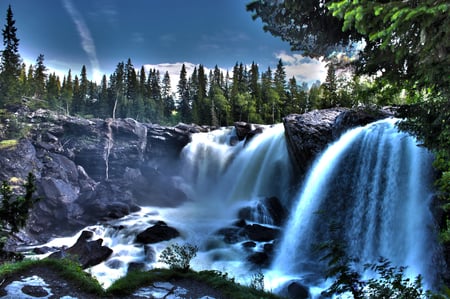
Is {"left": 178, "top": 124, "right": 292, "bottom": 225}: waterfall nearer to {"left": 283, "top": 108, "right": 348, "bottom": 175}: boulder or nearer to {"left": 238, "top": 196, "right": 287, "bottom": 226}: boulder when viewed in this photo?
{"left": 238, "top": 196, "right": 287, "bottom": 226}: boulder

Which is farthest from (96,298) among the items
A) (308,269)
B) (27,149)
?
(27,149)

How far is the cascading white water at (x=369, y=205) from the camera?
31.7ft

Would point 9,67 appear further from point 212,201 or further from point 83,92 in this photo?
point 212,201

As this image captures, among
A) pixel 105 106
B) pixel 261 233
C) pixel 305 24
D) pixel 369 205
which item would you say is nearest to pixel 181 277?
pixel 305 24

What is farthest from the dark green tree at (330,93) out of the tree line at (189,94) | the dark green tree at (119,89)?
the dark green tree at (119,89)

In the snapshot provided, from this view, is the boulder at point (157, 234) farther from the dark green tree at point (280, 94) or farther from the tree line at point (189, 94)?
the dark green tree at point (280, 94)

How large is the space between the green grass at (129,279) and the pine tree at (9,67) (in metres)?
33.9

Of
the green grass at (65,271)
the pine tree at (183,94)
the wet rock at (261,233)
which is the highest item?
the pine tree at (183,94)

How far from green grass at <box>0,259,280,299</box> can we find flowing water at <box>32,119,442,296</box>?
2.38 metres

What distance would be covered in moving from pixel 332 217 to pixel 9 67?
49761 millimetres

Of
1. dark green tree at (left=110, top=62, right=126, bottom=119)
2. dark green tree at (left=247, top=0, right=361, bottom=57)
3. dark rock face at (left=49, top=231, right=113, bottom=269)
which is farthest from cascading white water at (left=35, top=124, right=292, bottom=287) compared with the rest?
dark green tree at (left=110, top=62, right=126, bottom=119)

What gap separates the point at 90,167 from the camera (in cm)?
3050

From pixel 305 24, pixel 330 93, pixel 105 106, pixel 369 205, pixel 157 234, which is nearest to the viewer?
pixel 305 24

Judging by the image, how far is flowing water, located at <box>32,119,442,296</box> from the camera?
32.6 ft
